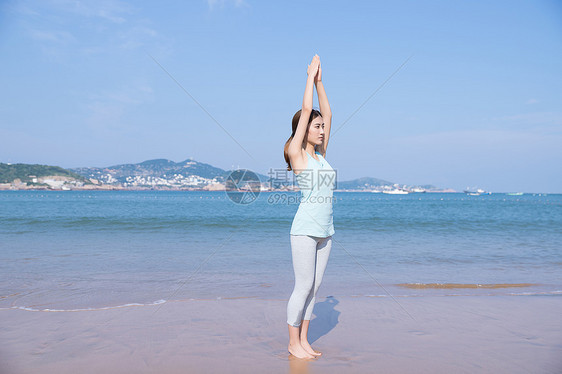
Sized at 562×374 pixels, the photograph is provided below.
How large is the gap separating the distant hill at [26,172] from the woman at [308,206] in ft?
334

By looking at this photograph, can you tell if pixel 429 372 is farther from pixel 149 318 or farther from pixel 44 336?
pixel 44 336

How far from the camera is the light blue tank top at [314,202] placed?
273 cm

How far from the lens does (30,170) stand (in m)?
94.4

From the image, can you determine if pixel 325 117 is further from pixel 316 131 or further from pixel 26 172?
pixel 26 172

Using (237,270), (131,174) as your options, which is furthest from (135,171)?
(237,270)

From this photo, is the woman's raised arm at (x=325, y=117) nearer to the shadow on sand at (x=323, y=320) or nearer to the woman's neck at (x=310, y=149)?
the woman's neck at (x=310, y=149)

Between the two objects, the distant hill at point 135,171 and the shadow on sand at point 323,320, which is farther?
the distant hill at point 135,171

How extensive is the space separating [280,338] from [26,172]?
108 meters

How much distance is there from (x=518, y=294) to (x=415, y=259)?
3.01m

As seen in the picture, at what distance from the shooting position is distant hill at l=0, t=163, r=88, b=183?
89662mm

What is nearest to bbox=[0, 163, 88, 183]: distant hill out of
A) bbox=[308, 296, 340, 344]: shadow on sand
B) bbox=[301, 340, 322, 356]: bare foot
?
bbox=[308, 296, 340, 344]: shadow on sand

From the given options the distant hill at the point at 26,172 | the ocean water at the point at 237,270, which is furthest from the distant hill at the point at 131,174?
the ocean water at the point at 237,270

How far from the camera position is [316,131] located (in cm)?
286

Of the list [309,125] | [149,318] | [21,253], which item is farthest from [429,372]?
[21,253]
